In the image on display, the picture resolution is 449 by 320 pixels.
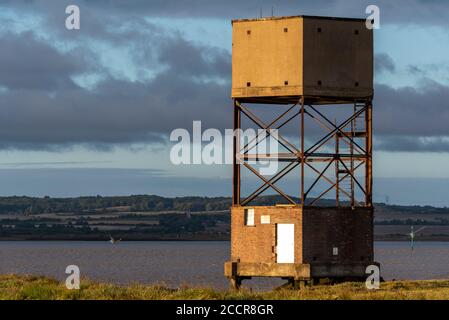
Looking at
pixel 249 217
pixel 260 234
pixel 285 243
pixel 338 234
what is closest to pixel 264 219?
pixel 260 234

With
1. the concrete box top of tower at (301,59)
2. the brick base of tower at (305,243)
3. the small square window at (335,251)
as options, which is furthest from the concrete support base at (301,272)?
the concrete box top of tower at (301,59)

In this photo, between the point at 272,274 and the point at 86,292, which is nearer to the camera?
the point at 86,292

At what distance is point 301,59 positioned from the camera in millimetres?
58938

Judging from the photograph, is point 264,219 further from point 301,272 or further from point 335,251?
point 335,251

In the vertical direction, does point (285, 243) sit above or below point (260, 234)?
below

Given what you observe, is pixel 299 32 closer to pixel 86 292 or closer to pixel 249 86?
pixel 249 86

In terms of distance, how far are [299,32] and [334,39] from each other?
183 cm

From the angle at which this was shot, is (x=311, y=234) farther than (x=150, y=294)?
Yes

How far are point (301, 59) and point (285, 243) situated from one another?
899 centimetres
